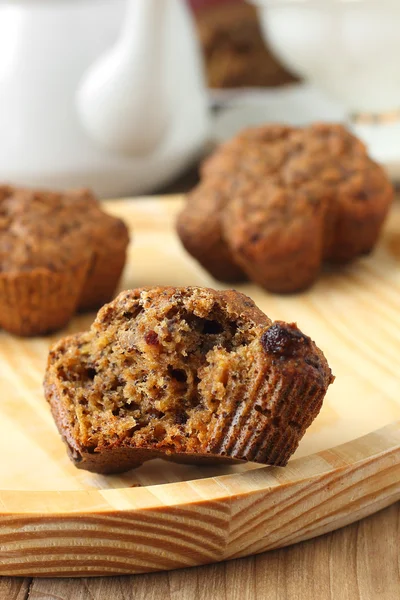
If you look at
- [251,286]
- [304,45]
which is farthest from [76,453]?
[304,45]

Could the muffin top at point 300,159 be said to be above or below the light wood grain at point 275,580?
above

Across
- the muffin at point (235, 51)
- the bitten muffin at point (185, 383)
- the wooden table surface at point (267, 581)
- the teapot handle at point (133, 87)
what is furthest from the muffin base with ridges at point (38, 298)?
the muffin at point (235, 51)

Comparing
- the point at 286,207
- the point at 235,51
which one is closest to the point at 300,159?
the point at 286,207

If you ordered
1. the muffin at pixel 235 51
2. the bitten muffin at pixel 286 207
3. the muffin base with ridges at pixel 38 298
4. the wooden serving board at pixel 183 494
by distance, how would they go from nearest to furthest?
the wooden serving board at pixel 183 494, the muffin base with ridges at pixel 38 298, the bitten muffin at pixel 286 207, the muffin at pixel 235 51

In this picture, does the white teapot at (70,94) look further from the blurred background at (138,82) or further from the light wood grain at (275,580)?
the light wood grain at (275,580)

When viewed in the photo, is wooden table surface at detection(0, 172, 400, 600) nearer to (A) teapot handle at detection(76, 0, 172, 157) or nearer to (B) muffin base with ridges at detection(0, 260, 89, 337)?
(B) muffin base with ridges at detection(0, 260, 89, 337)

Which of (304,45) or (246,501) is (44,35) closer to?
(304,45)
